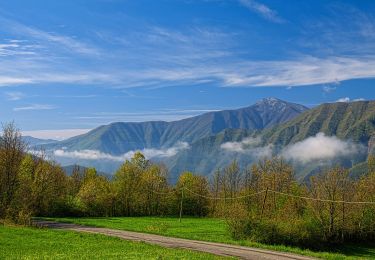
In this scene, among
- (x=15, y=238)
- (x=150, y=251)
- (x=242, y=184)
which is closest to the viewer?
(x=150, y=251)

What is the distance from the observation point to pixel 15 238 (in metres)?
45.4

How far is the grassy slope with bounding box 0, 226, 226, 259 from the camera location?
116 feet

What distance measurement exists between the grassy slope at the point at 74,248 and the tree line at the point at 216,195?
15796 mm

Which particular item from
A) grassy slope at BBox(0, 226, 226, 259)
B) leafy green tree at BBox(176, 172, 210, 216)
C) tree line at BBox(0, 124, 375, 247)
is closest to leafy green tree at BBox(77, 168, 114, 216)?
tree line at BBox(0, 124, 375, 247)

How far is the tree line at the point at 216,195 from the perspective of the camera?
2633 inches

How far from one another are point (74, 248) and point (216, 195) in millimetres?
103215

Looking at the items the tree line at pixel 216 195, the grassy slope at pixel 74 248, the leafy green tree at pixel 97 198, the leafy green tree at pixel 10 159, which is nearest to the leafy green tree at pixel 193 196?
the tree line at pixel 216 195

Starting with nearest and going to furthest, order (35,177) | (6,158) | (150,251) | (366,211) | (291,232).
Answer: (150,251) < (291,232) < (6,158) < (366,211) < (35,177)

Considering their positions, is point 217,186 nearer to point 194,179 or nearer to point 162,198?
point 194,179

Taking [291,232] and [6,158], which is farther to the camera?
[6,158]

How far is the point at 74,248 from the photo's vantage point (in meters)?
40.1

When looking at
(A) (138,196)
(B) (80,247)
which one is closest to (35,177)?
(A) (138,196)

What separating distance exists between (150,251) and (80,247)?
6.61 metres

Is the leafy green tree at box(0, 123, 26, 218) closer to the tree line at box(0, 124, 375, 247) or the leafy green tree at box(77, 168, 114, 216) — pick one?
the tree line at box(0, 124, 375, 247)
